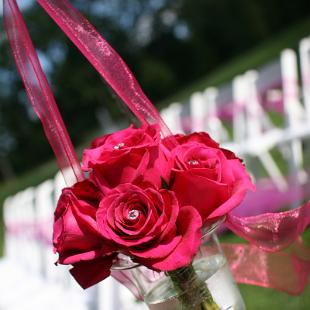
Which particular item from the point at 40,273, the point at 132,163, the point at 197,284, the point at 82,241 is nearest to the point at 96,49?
the point at 132,163

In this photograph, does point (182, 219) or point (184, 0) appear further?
point (184, 0)

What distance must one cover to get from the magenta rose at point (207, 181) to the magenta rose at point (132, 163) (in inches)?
1.1

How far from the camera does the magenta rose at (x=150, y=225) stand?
2.85ft

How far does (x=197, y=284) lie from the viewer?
996mm

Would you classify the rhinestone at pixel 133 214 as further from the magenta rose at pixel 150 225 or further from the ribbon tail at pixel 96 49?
the ribbon tail at pixel 96 49

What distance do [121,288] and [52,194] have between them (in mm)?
2125

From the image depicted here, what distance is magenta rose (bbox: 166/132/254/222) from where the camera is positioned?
3.03 ft

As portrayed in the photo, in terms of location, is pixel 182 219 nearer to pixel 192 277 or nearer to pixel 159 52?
pixel 192 277

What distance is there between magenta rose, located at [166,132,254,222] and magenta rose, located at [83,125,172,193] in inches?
1.1

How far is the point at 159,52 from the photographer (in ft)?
97.8

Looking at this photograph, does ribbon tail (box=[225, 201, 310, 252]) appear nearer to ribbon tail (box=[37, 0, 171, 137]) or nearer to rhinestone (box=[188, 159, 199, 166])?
rhinestone (box=[188, 159, 199, 166])

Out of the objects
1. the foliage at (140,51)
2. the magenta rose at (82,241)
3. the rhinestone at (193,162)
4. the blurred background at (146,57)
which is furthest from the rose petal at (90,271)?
the foliage at (140,51)

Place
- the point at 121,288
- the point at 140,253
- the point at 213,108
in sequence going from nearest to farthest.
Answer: the point at 140,253
the point at 121,288
the point at 213,108

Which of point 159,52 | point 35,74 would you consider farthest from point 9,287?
point 159,52
